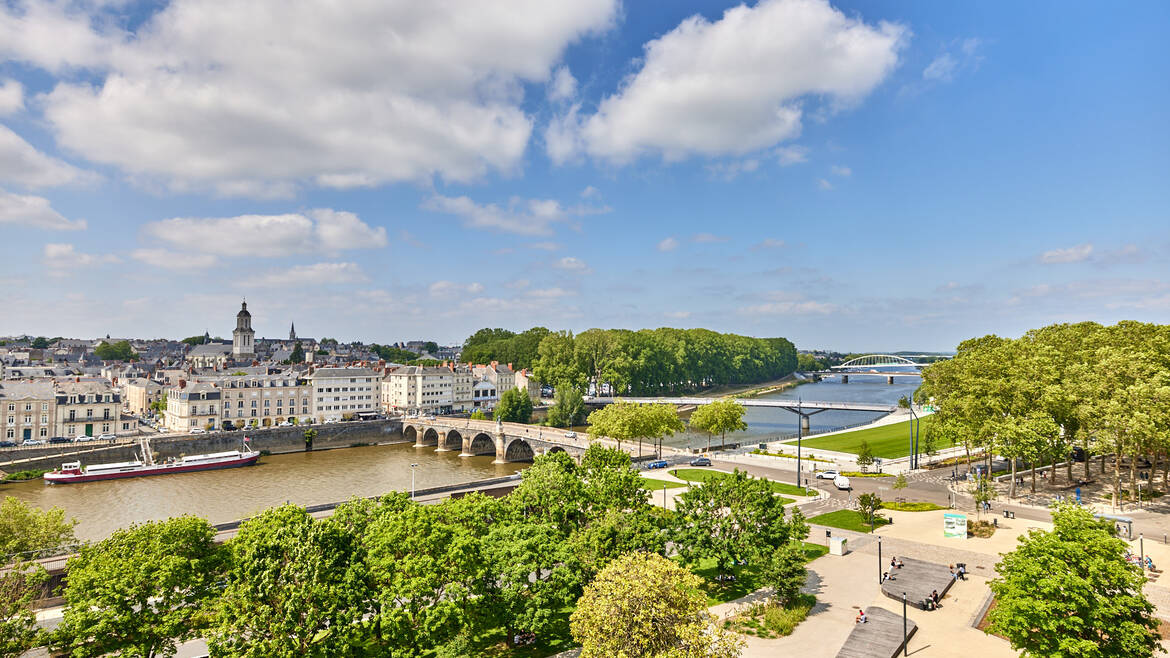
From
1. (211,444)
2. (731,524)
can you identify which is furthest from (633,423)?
(211,444)

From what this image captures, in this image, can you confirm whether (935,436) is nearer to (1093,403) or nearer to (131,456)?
(1093,403)

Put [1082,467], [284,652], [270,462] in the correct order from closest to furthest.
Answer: [284,652] < [1082,467] < [270,462]

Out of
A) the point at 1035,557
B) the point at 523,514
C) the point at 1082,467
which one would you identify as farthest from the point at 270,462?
the point at 1082,467

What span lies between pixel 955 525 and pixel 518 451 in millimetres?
52324

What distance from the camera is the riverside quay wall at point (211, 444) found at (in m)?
66.5

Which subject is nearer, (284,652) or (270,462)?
(284,652)

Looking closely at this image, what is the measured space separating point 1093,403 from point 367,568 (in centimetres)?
4520

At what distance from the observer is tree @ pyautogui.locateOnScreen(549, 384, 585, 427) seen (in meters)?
95.4

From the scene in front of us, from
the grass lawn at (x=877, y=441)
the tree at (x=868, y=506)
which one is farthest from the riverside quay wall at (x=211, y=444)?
the tree at (x=868, y=506)

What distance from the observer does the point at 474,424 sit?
8238 cm

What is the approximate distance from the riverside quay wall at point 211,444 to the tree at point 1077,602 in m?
83.9

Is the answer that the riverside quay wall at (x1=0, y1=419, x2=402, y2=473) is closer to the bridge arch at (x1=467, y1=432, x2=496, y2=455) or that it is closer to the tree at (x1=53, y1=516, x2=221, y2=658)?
the bridge arch at (x1=467, y1=432, x2=496, y2=455)

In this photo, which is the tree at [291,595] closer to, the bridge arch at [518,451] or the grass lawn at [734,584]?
the grass lawn at [734,584]

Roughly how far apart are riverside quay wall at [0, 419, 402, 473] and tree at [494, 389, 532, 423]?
1593 cm
